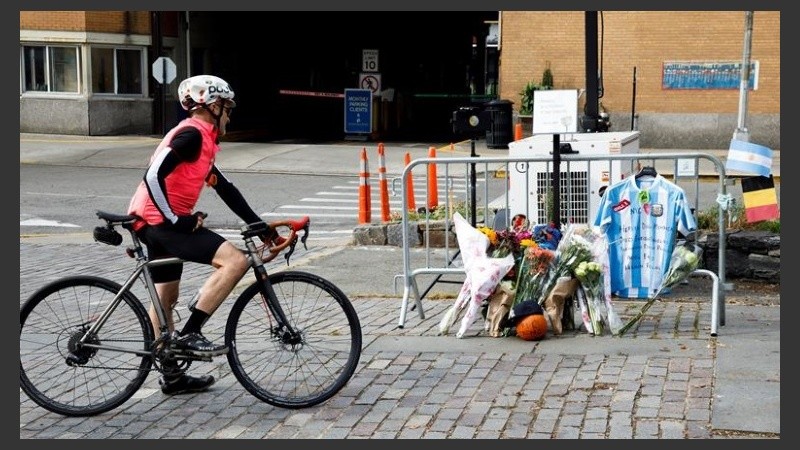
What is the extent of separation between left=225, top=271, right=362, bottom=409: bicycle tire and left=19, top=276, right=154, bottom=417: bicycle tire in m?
0.52

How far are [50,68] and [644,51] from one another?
50.9 ft

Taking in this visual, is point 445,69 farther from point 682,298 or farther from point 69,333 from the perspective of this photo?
point 69,333

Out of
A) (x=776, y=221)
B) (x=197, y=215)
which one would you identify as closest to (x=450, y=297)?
(x=776, y=221)

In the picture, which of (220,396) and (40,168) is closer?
(220,396)

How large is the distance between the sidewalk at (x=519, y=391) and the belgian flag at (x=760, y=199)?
75 centimetres

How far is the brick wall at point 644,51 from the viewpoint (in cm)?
2883

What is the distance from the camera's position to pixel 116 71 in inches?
1293

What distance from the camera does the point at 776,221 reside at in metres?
10.2

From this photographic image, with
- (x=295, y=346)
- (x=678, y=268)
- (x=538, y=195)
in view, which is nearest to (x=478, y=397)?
(x=295, y=346)

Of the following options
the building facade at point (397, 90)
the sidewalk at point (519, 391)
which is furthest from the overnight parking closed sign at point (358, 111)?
the sidewalk at point (519, 391)

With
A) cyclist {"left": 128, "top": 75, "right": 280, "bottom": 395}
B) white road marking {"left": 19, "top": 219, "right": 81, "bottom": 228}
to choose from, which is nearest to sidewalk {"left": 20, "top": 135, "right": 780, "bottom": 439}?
cyclist {"left": 128, "top": 75, "right": 280, "bottom": 395}

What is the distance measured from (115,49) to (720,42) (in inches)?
622

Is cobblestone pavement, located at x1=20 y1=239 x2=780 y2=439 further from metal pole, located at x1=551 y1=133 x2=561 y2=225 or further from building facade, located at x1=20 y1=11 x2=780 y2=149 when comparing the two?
building facade, located at x1=20 y1=11 x2=780 y2=149

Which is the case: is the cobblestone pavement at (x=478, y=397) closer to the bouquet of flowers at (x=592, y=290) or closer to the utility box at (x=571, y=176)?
the bouquet of flowers at (x=592, y=290)
